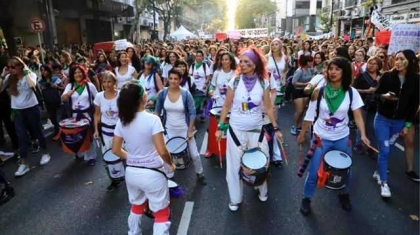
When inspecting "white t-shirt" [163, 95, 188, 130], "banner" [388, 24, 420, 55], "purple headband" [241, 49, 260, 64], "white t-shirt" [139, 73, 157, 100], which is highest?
"banner" [388, 24, 420, 55]

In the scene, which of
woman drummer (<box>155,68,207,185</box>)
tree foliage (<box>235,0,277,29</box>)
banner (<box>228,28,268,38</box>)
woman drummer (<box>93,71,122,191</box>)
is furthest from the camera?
tree foliage (<box>235,0,277,29</box>)

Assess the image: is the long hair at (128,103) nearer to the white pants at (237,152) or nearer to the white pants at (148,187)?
the white pants at (148,187)

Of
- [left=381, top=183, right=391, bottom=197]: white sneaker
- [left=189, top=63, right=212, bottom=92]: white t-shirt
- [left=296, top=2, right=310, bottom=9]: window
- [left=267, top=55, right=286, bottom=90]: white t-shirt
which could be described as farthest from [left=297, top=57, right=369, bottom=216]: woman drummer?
[left=296, top=2, right=310, bottom=9]: window

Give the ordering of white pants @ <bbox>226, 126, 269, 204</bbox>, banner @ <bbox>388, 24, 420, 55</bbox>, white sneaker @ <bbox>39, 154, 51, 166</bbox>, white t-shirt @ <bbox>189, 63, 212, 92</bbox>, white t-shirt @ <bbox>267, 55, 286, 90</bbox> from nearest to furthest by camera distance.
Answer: white pants @ <bbox>226, 126, 269, 204</bbox> < white sneaker @ <bbox>39, 154, 51, 166</bbox> < white t-shirt @ <bbox>267, 55, 286, 90</bbox> < banner @ <bbox>388, 24, 420, 55</bbox> < white t-shirt @ <bbox>189, 63, 212, 92</bbox>

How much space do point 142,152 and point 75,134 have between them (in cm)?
300

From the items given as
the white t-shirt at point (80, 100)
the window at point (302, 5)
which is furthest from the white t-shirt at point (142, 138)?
the window at point (302, 5)

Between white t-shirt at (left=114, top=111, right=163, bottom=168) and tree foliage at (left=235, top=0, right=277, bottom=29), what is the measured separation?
3377 inches

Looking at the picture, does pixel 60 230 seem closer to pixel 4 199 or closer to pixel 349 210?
pixel 4 199

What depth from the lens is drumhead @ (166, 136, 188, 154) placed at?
445 centimetres

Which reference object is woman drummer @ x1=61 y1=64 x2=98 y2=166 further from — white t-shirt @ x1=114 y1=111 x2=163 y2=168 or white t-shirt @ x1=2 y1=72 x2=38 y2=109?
white t-shirt @ x1=114 y1=111 x2=163 y2=168

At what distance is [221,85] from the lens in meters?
6.68

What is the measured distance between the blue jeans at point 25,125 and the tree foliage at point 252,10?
273 ft

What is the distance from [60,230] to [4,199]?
78cm

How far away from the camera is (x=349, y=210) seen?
4.34 metres
